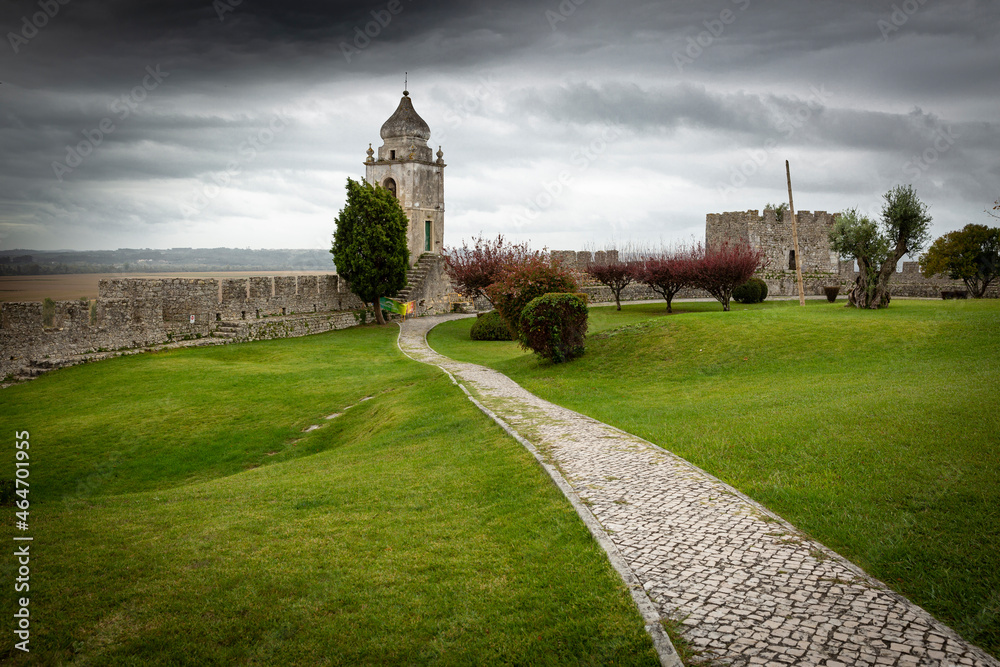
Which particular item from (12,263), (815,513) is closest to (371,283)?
(12,263)

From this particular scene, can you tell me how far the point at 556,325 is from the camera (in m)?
18.4

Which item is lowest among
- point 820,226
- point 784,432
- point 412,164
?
point 784,432

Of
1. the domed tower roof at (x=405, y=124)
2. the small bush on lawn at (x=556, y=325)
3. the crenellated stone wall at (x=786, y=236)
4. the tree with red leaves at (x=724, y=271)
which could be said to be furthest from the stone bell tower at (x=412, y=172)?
the small bush on lawn at (x=556, y=325)

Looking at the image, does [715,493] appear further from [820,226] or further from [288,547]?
[820,226]

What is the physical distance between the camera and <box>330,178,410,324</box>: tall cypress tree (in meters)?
31.1

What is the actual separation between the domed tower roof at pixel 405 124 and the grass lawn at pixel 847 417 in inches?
864

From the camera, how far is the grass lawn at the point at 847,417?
561 cm

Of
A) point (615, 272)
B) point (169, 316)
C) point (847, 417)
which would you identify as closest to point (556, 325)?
point (847, 417)

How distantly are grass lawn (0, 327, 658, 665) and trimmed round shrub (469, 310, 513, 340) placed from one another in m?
14.8

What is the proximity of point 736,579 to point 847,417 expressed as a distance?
16.9 ft

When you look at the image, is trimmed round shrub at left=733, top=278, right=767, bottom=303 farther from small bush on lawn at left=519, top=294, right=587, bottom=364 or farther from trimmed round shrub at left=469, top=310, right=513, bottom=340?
small bush on lawn at left=519, top=294, right=587, bottom=364

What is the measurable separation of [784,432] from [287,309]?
25152 mm

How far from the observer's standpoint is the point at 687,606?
486cm

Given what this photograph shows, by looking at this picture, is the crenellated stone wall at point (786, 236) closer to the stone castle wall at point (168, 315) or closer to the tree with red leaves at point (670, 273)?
the tree with red leaves at point (670, 273)
